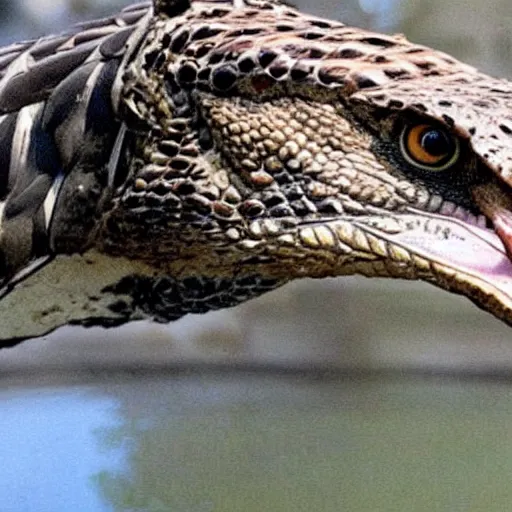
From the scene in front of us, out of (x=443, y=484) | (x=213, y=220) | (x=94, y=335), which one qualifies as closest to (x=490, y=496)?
(x=443, y=484)

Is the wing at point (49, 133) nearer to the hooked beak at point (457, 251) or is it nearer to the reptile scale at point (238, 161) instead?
the reptile scale at point (238, 161)

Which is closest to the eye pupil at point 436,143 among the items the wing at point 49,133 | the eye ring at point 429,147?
the eye ring at point 429,147

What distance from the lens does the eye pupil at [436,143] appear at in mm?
567

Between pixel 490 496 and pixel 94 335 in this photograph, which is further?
pixel 94 335

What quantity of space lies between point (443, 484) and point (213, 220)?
0.52 metres

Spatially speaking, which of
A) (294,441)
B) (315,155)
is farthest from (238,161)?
(294,441)

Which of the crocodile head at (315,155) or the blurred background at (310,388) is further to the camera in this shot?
the blurred background at (310,388)

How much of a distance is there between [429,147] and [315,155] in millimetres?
54

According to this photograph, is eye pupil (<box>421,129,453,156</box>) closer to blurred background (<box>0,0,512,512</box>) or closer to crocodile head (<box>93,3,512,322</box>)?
crocodile head (<box>93,3,512,322</box>)

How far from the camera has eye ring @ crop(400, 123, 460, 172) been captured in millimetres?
567

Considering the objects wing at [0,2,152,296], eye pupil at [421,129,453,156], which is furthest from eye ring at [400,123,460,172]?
wing at [0,2,152,296]

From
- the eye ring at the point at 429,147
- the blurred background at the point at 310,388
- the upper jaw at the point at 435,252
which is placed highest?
the eye ring at the point at 429,147

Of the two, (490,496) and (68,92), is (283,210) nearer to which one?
(68,92)

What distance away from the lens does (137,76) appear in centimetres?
64
